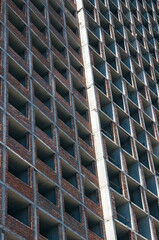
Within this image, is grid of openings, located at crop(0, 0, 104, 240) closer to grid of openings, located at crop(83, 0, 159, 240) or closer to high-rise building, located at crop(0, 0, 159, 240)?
high-rise building, located at crop(0, 0, 159, 240)

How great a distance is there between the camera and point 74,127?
37.1 meters

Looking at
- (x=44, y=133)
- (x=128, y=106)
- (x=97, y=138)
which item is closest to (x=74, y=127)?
(x=97, y=138)

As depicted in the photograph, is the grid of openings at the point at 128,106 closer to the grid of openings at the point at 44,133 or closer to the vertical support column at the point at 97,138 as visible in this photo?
the vertical support column at the point at 97,138

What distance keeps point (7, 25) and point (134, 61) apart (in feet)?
59.6

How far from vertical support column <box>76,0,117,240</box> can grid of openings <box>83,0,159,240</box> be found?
0.43 m

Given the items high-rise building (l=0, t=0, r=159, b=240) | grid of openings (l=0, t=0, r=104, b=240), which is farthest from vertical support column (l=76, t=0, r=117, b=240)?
grid of openings (l=0, t=0, r=104, b=240)

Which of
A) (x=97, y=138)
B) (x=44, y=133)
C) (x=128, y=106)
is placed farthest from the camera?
(x=128, y=106)

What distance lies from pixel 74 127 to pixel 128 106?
960 cm

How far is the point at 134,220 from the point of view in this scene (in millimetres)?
36594

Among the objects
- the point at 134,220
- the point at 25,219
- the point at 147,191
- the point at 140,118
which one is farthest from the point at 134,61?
the point at 25,219

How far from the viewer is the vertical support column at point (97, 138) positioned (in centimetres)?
3416

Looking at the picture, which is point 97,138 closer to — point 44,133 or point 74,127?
point 74,127

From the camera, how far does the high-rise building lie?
29875mm

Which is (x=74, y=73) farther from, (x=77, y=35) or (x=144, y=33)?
(x=144, y=33)
